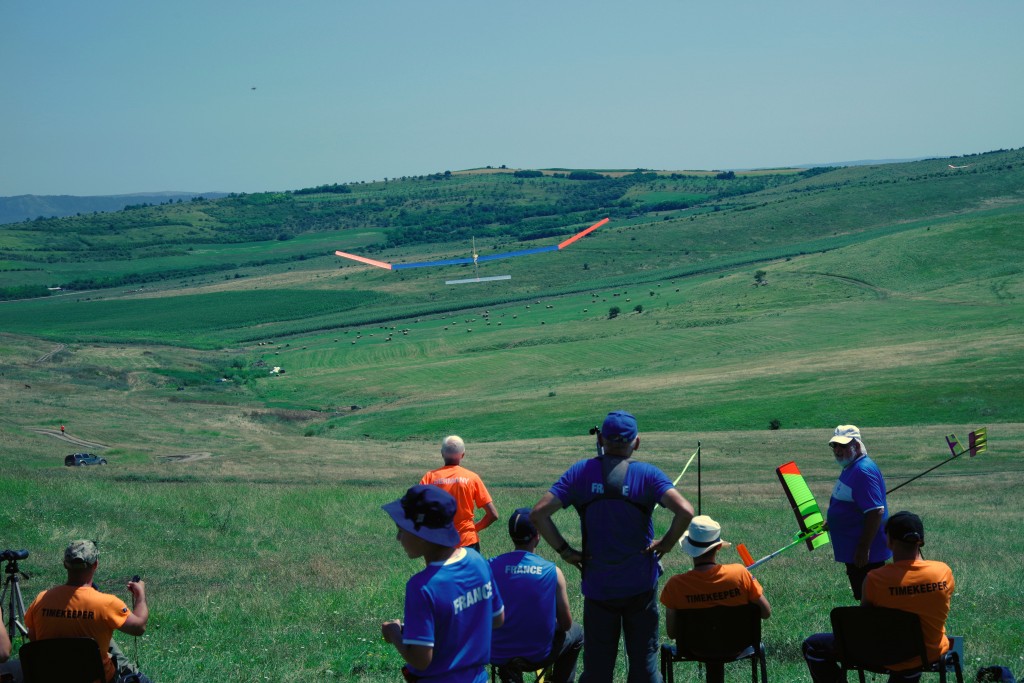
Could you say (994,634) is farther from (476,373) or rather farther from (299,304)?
(299,304)

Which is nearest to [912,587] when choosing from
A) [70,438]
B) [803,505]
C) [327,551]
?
[803,505]

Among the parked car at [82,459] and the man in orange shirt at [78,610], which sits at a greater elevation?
the man in orange shirt at [78,610]

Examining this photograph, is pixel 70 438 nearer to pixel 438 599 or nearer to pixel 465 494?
pixel 465 494

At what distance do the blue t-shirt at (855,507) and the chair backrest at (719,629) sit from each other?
Result: 203 cm

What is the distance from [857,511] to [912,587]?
1.84 meters

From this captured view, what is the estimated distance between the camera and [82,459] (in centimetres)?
3572

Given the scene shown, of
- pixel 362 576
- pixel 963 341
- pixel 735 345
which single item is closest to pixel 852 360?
pixel 963 341

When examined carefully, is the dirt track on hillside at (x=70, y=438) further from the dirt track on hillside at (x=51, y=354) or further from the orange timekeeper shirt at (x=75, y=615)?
the dirt track on hillside at (x=51, y=354)

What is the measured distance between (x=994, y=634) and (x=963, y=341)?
55012 millimetres

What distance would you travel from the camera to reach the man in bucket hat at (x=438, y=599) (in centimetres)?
531

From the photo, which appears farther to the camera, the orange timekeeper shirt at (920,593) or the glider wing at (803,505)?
the glider wing at (803,505)

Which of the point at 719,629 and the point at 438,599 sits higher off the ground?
the point at 438,599

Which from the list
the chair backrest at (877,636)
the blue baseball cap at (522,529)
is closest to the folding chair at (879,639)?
the chair backrest at (877,636)

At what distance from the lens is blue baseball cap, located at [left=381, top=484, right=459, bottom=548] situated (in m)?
A: 5.36
